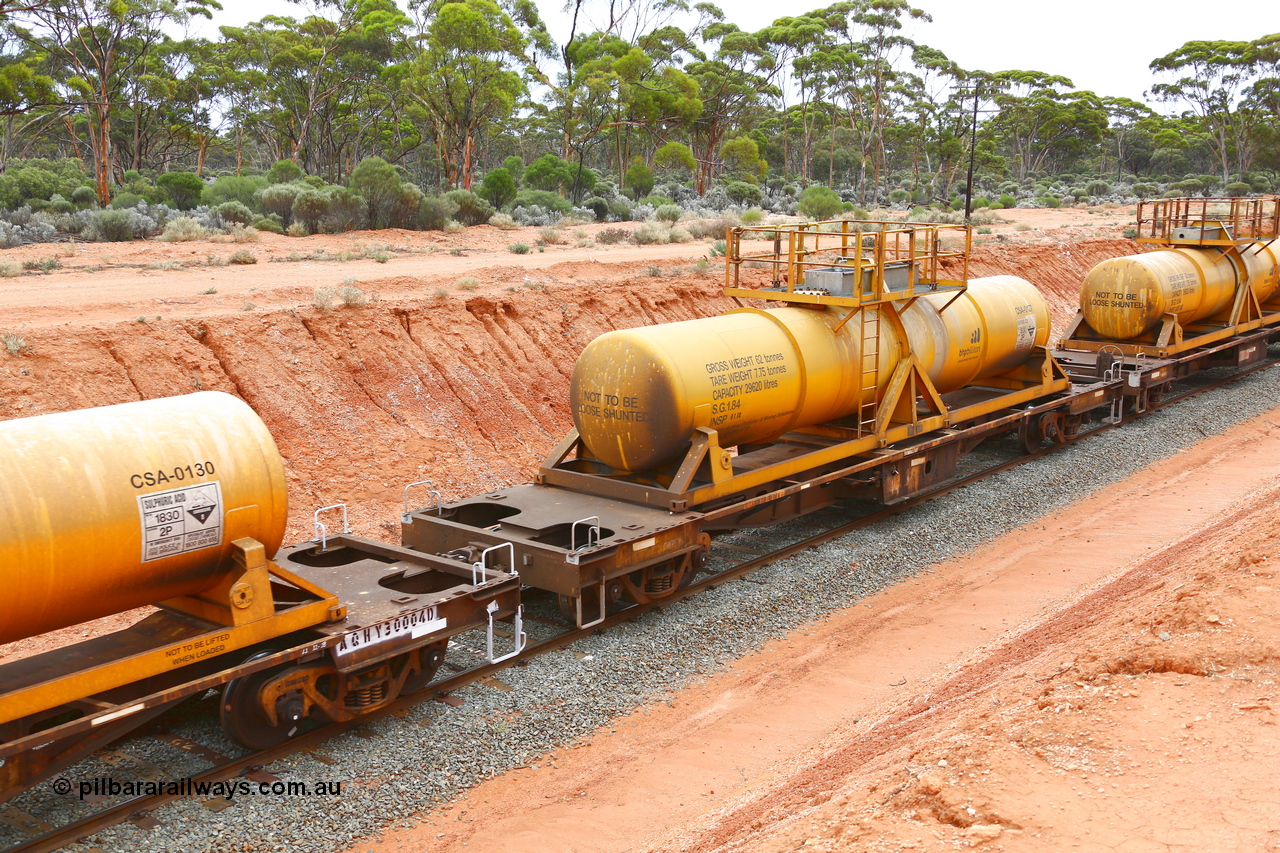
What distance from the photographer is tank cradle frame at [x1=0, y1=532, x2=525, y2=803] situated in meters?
6.77

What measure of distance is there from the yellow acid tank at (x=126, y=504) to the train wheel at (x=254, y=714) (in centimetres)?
77

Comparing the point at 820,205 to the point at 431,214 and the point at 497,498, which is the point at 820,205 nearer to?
the point at 431,214

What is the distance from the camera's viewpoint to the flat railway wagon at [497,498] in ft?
22.5

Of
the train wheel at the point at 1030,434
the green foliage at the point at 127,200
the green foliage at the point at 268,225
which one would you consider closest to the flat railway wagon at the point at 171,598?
the train wheel at the point at 1030,434

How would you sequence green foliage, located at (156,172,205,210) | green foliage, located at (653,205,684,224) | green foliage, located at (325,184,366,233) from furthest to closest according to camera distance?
1. green foliage, located at (653,205,684,224)
2. green foliage, located at (156,172,205,210)
3. green foliage, located at (325,184,366,233)

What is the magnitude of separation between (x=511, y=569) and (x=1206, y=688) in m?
5.59

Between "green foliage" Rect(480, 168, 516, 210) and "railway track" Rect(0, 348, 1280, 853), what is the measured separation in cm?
2703

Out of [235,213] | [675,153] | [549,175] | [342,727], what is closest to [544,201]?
[549,175]

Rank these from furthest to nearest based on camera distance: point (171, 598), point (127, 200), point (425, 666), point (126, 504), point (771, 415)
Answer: point (127, 200), point (771, 415), point (425, 666), point (171, 598), point (126, 504)

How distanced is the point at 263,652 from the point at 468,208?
27026 mm

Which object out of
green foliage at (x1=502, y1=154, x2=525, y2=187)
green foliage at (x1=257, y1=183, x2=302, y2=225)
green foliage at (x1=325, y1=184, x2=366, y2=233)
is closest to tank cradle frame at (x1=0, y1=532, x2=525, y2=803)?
green foliage at (x1=325, y1=184, x2=366, y2=233)

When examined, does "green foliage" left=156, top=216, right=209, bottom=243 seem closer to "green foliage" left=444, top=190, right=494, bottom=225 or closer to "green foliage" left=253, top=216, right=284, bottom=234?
"green foliage" left=253, top=216, right=284, bottom=234

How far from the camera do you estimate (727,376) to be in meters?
11.2

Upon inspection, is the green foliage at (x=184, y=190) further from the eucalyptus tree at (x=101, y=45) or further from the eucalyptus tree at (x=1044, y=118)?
the eucalyptus tree at (x=1044, y=118)
